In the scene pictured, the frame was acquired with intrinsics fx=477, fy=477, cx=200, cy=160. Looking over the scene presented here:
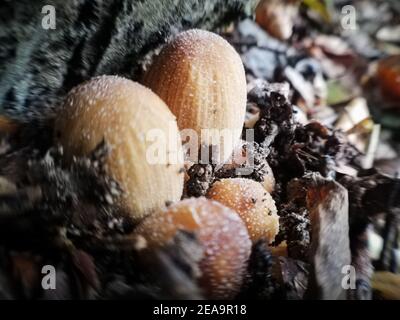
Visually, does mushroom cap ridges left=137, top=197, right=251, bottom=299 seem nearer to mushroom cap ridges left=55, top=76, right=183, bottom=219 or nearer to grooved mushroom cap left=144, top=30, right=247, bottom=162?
mushroom cap ridges left=55, top=76, right=183, bottom=219

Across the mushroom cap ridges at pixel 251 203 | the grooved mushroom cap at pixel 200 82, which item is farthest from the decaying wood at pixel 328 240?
the grooved mushroom cap at pixel 200 82

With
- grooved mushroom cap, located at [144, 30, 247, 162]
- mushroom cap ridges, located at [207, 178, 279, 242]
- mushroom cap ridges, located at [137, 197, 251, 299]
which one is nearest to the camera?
mushroom cap ridges, located at [137, 197, 251, 299]

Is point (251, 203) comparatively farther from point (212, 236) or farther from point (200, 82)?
point (200, 82)

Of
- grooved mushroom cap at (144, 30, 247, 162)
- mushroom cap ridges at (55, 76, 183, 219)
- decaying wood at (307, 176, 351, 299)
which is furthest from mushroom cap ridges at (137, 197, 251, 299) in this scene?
grooved mushroom cap at (144, 30, 247, 162)

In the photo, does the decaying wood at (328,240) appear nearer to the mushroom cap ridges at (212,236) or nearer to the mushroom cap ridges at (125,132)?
the mushroom cap ridges at (212,236)

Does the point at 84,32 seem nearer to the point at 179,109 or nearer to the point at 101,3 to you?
the point at 101,3

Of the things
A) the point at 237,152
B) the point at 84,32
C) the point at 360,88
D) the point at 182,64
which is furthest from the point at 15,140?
the point at 360,88

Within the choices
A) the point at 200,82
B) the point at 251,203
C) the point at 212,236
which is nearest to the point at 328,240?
the point at 251,203
